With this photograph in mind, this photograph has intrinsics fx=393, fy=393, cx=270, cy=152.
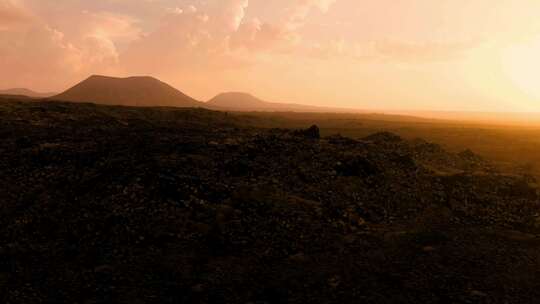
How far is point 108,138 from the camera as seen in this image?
29219 mm

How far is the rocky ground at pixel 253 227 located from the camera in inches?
464

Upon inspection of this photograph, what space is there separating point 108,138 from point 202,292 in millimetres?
21032

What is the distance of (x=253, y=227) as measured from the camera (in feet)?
51.3

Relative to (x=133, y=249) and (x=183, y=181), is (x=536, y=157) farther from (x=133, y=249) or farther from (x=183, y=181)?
(x=133, y=249)

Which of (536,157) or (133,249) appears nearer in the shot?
(133,249)

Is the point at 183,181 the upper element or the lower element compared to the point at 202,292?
upper

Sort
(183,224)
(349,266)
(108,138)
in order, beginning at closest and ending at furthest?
(349,266) < (183,224) < (108,138)

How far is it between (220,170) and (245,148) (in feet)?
16.1

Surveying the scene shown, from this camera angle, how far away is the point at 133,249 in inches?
544

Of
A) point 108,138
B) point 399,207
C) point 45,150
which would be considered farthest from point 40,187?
point 399,207

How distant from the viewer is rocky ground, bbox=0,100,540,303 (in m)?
11.8

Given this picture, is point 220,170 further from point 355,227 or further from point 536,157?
point 536,157

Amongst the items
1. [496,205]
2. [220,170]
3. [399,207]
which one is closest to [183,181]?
[220,170]

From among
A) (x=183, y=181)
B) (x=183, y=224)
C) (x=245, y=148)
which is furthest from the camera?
(x=245, y=148)
